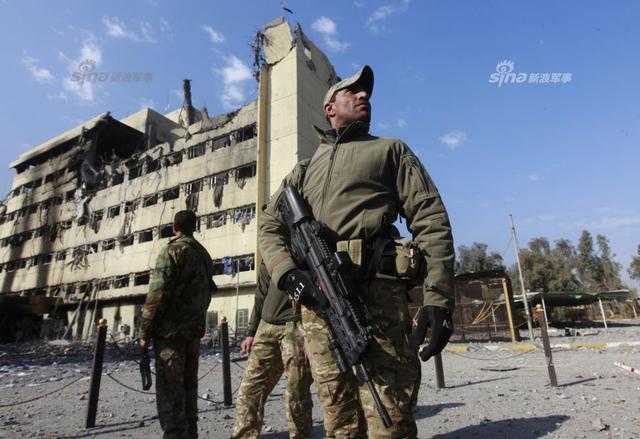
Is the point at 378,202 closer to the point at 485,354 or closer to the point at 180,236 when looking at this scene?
the point at 180,236

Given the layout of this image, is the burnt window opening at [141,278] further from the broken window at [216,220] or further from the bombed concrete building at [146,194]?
the broken window at [216,220]

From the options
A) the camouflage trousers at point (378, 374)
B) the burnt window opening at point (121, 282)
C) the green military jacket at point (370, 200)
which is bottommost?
the camouflage trousers at point (378, 374)

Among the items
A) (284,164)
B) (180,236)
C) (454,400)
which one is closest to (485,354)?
(454,400)

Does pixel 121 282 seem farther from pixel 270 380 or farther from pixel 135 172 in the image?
pixel 270 380

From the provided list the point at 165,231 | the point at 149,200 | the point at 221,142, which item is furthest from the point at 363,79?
the point at 149,200

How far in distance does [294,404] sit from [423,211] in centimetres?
210

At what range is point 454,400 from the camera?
16.9 ft

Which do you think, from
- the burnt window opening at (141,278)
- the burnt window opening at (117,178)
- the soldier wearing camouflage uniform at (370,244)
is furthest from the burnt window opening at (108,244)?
the soldier wearing camouflage uniform at (370,244)

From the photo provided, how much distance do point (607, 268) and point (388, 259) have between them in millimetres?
59675

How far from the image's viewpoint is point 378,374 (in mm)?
1569

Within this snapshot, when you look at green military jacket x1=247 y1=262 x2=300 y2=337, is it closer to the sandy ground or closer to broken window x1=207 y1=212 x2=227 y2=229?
the sandy ground

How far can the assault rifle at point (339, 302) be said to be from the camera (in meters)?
1.53

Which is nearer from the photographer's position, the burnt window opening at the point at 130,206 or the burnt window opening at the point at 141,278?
the burnt window opening at the point at 141,278

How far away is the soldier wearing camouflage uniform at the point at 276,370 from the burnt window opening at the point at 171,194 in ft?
89.9
